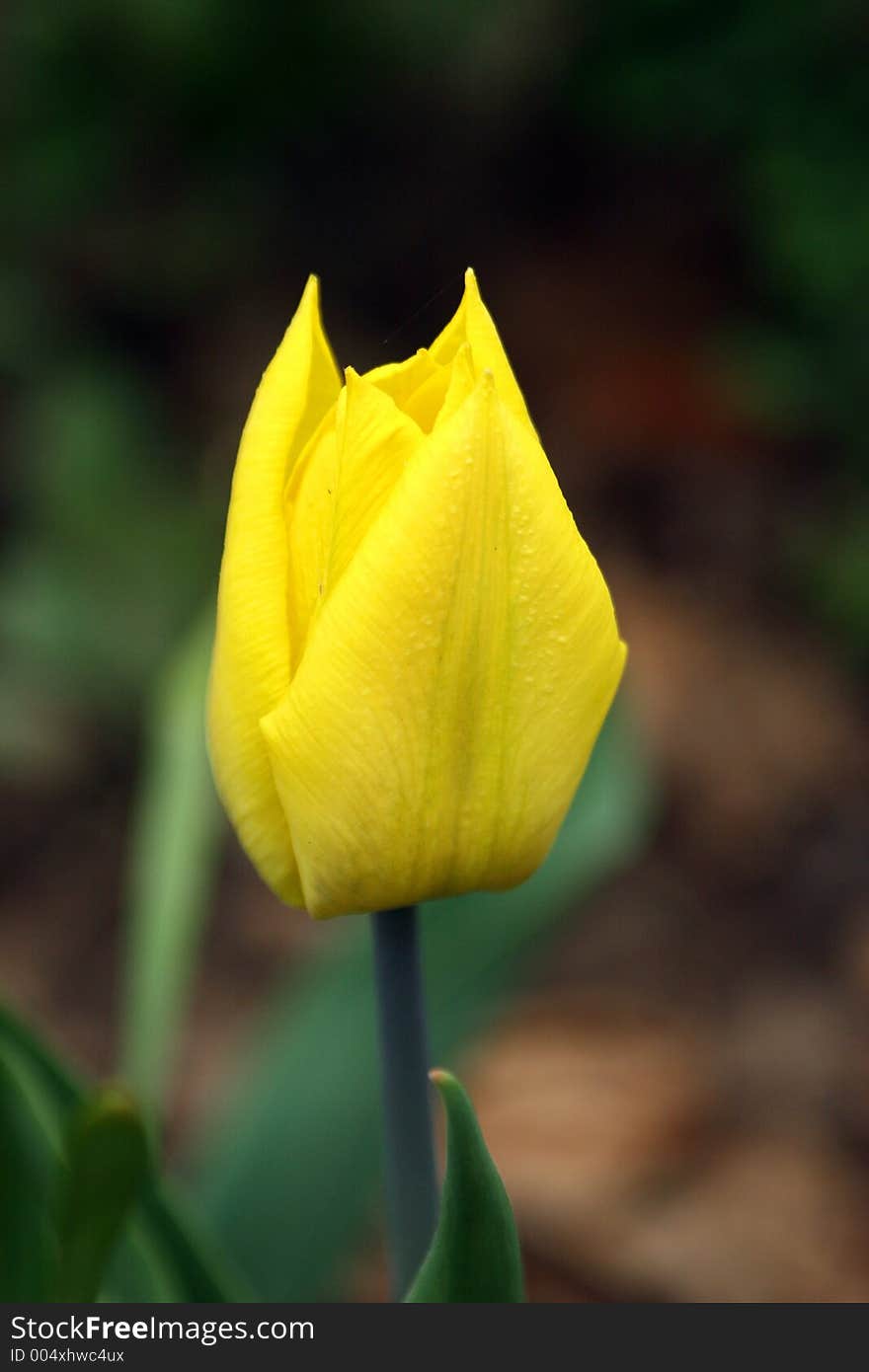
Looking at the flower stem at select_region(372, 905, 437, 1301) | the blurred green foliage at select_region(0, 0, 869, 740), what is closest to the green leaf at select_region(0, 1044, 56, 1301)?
the flower stem at select_region(372, 905, 437, 1301)

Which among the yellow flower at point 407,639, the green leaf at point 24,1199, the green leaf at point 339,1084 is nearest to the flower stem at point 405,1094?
the yellow flower at point 407,639

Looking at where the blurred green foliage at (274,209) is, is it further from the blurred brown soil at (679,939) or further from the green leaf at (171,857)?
the green leaf at (171,857)

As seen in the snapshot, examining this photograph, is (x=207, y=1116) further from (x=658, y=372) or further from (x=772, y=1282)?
(x=658, y=372)

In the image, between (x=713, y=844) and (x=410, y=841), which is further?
(x=713, y=844)

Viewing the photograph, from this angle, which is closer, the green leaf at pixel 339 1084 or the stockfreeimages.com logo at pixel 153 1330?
the stockfreeimages.com logo at pixel 153 1330

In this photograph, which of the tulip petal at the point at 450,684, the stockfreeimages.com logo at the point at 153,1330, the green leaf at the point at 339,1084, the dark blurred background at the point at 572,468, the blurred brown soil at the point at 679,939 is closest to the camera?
the tulip petal at the point at 450,684

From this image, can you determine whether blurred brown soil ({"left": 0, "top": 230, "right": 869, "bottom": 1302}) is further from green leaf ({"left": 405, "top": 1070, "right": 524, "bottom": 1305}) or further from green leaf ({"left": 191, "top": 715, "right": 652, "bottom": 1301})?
green leaf ({"left": 405, "top": 1070, "right": 524, "bottom": 1305})

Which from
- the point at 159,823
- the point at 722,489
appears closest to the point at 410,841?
the point at 159,823
